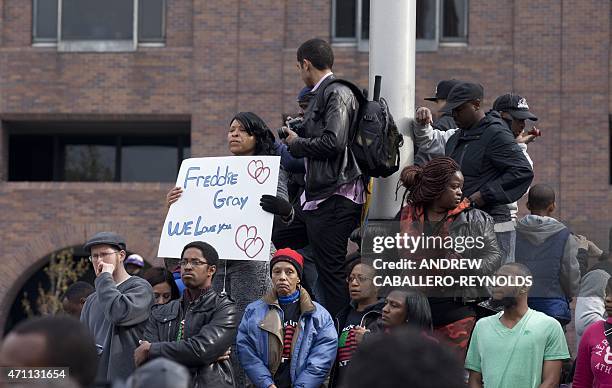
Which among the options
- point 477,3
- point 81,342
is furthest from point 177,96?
point 81,342

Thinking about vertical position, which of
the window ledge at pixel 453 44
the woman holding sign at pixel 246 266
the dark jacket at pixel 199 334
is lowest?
the dark jacket at pixel 199 334

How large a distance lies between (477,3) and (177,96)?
5.97 metres

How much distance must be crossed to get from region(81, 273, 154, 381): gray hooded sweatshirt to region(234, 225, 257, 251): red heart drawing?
0.66 metres

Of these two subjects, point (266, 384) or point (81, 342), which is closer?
point (81, 342)

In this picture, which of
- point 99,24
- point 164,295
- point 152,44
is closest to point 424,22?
point 152,44

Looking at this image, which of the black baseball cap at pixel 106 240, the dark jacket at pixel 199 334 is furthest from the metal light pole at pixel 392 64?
the black baseball cap at pixel 106 240

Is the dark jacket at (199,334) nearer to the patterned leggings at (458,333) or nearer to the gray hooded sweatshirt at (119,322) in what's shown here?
the gray hooded sweatshirt at (119,322)

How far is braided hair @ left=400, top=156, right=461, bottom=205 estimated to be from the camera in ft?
25.9

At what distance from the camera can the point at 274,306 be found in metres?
8.59

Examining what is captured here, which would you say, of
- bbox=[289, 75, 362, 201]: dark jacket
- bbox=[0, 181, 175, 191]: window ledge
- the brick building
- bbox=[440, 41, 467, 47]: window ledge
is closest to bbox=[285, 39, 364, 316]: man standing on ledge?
bbox=[289, 75, 362, 201]: dark jacket

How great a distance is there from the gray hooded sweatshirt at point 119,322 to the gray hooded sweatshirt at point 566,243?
2.40 metres

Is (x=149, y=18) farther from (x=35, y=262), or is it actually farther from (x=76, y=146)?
(x=35, y=262)

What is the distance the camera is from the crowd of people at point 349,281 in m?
7.89

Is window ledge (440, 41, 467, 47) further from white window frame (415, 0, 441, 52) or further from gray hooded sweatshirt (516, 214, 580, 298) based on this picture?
gray hooded sweatshirt (516, 214, 580, 298)
